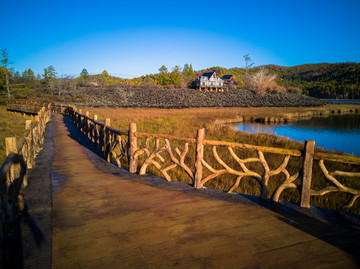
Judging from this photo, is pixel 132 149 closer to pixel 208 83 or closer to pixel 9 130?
pixel 9 130

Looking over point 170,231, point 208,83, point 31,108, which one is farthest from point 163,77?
point 170,231

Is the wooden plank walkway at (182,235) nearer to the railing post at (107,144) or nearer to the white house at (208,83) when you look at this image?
the railing post at (107,144)

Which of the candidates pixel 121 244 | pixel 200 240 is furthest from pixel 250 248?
pixel 121 244

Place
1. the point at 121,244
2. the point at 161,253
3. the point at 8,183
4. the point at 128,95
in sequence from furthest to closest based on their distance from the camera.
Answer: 1. the point at 128,95
2. the point at 8,183
3. the point at 121,244
4. the point at 161,253

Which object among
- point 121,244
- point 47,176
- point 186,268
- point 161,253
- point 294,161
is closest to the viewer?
point 186,268

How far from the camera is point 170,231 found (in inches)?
121

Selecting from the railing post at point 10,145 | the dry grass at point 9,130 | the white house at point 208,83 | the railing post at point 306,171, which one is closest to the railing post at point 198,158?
the railing post at point 306,171

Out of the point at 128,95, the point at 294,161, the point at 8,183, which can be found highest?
the point at 128,95

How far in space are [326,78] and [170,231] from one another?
531ft

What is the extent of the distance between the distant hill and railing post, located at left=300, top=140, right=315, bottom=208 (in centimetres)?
11226

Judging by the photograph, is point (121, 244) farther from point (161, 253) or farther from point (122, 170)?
point (122, 170)

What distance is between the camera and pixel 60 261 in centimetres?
247

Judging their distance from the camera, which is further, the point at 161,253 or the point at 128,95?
the point at 128,95

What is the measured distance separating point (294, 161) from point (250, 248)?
7573mm
